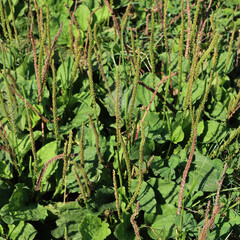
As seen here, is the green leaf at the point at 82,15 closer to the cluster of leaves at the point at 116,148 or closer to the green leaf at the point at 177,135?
the cluster of leaves at the point at 116,148

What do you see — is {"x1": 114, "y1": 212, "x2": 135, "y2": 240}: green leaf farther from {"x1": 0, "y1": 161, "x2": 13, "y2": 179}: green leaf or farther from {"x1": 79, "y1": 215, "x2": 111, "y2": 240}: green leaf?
{"x1": 0, "y1": 161, "x2": 13, "y2": 179}: green leaf

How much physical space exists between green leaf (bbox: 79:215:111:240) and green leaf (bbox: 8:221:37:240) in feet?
0.86

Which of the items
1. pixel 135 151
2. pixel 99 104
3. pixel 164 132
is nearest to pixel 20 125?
pixel 99 104

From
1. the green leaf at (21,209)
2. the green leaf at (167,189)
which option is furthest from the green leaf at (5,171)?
the green leaf at (167,189)

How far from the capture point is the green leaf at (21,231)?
70.8 inches

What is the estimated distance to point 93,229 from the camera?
1.80 meters

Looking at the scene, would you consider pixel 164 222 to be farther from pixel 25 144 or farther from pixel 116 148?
pixel 25 144

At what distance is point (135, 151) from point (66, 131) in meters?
0.46

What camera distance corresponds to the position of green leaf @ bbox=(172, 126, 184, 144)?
6.85ft

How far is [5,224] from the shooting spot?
6.12ft

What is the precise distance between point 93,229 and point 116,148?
0.54 metres

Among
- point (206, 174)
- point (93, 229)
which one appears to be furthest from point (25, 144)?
point (206, 174)

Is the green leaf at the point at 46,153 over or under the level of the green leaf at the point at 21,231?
over

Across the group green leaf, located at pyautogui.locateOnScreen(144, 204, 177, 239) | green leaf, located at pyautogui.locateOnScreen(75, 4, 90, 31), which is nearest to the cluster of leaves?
green leaf, located at pyautogui.locateOnScreen(144, 204, 177, 239)
